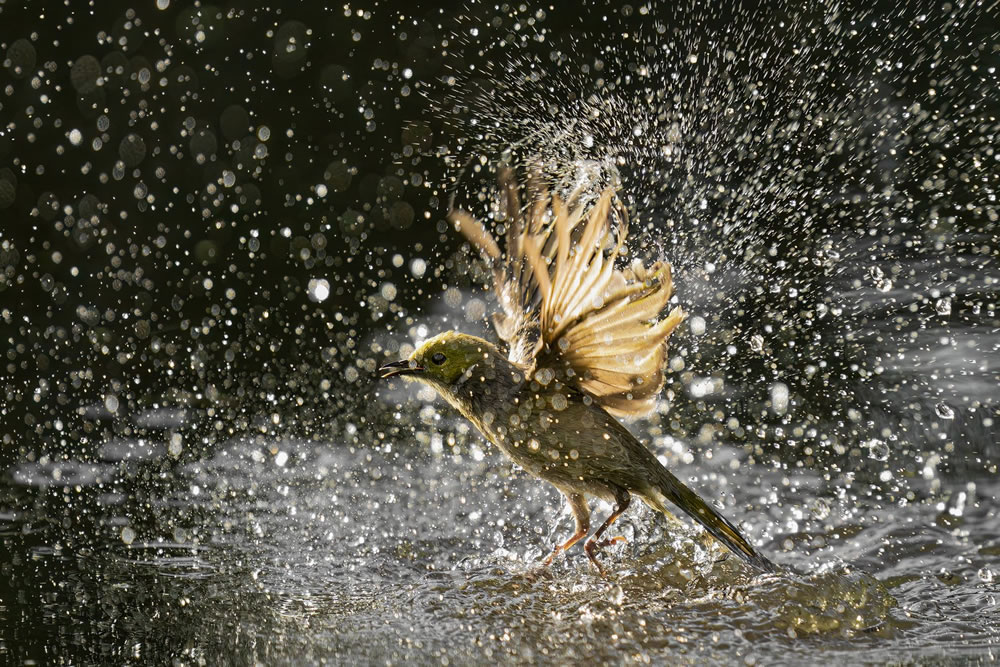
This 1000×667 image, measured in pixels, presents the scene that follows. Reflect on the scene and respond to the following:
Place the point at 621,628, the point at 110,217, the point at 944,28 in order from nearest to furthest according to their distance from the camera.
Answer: the point at 621,628
the point at 110,217
the point at 944,28

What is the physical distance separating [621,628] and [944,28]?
727cm

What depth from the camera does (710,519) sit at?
3.96 m

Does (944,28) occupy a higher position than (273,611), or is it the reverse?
(944,28)

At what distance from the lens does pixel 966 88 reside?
27.3ft

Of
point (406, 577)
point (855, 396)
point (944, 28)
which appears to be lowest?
point (406, 577)

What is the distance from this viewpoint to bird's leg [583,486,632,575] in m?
4.01

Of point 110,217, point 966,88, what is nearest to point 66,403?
point 110,217

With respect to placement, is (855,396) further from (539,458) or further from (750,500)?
(539,458)

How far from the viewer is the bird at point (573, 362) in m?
3.71

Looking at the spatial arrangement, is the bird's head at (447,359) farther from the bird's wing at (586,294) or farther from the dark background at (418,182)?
the dark background at (418,182)

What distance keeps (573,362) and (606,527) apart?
0.68 metres

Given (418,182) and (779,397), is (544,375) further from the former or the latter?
(418,182)

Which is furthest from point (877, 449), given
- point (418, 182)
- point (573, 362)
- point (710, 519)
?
point (418, 182)

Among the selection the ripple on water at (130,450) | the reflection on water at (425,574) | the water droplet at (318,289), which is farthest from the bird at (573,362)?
the water droplet at (318,289)
